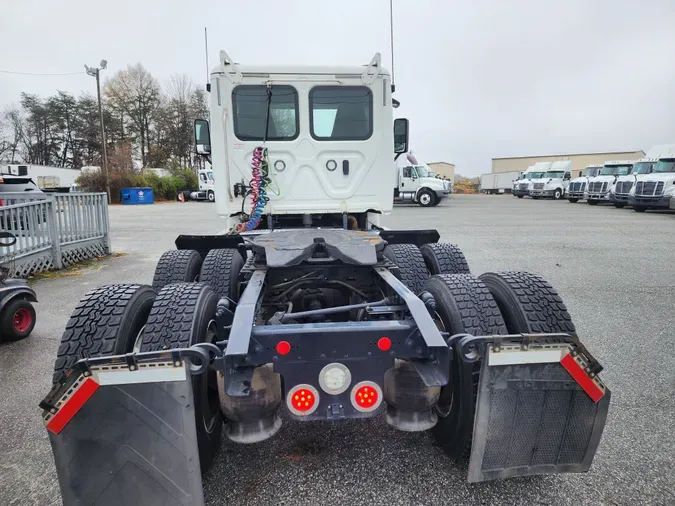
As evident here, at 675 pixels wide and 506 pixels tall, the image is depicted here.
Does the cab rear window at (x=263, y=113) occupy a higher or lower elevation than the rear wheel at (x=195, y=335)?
higher

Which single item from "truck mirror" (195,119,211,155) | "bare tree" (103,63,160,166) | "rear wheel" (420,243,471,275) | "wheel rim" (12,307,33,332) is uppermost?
"bare tree" (103,63,160,166)

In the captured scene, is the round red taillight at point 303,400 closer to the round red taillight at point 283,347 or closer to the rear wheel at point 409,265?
the round red taillight at point 283,347

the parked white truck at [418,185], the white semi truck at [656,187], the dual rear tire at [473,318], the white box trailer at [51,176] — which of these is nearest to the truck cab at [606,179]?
the white semi truck at [656,187]

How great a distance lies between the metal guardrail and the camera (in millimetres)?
6848

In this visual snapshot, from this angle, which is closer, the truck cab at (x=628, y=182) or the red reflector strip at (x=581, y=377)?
the red reflector strip at (x=581, y=377)

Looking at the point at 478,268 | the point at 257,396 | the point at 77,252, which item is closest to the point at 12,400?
the point at 257,396

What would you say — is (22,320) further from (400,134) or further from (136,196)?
(136,196)

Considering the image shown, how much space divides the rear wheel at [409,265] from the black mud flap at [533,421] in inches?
77.6

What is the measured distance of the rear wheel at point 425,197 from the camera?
79.6ft

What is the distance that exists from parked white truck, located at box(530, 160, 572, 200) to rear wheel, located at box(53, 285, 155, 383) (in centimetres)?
3430

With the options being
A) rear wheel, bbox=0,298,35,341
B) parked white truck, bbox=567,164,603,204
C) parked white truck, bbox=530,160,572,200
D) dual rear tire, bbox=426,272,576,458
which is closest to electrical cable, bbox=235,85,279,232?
rear wheel, bbox=0,298,35,341

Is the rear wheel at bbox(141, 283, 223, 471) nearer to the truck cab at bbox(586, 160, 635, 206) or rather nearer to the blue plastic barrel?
the truck cab at bbox(586, 160, 635, 206)

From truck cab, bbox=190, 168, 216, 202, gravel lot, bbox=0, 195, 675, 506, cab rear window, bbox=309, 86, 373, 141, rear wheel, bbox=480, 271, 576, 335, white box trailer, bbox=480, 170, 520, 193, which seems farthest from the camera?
white box trailer, bbox=480, 170, 520, 193

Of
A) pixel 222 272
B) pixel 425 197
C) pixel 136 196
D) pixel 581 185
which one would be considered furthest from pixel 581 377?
pixel 136 196
